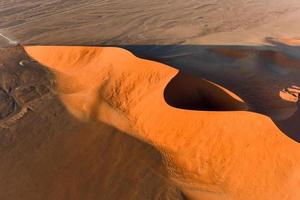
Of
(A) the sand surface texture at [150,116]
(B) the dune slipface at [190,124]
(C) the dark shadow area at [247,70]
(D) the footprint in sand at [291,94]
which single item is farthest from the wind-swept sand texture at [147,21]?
(D) the footprint in sand at [291,94]

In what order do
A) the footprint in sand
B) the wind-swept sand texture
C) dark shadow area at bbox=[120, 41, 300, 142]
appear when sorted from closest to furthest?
dark shadow area at bbox=[120, 41, 300, 142], the footprint in sand, the wind-swept sand texture

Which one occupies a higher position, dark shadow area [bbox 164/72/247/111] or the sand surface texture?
dark shadow area [bbox 164/72/247/111]

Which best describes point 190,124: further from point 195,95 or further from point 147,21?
point 147,21

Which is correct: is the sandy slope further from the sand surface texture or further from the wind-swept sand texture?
the wind-swept sand texture

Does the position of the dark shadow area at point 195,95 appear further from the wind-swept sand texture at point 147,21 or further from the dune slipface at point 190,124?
the wind-swept sand texture at point 147,21

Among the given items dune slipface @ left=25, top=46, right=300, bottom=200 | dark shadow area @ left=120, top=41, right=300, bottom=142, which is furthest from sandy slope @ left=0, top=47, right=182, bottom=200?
dark shadow area @ left=120, top=41, right=300, bottom=142

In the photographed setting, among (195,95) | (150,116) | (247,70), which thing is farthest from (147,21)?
(150,116)

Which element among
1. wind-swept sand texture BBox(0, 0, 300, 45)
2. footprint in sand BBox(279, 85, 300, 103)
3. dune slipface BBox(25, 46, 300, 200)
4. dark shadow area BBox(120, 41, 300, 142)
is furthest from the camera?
wind-swept sand texture BBox(0, 0, 300, 45)
